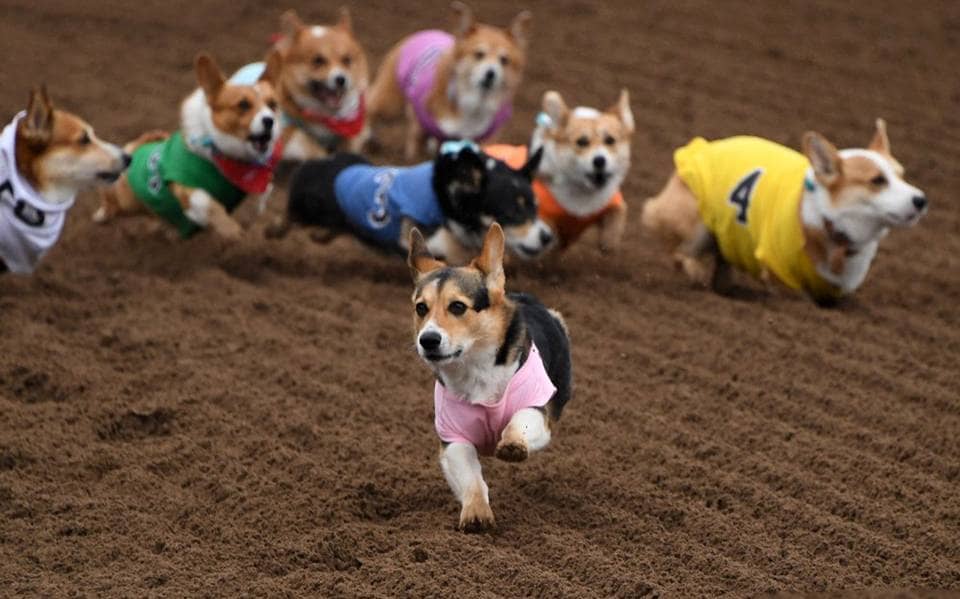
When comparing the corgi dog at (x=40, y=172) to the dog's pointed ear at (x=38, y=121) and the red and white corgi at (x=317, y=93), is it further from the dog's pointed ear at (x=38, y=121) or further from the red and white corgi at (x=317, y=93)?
the red and white corgi at (x=317, y=93)

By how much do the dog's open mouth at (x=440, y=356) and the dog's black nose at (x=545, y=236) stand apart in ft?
9.14

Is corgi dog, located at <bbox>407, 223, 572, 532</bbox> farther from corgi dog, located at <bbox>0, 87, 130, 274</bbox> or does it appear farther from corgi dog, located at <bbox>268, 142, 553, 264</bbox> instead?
corgi dog, located at <bbox>0, 87, 130, 274</bbox>

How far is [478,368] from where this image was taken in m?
4.82

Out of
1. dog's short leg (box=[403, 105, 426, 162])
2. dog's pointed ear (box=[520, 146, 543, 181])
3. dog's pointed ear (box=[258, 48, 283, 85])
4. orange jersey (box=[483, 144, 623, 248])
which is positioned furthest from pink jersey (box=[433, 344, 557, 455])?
dog's short leg (box=[403, 105, 426, 162])

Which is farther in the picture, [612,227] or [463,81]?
[463,81]

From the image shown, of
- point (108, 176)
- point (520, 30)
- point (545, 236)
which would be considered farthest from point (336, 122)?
point (545, 236)

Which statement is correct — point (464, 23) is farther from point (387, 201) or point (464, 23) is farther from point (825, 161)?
point (825, 161)

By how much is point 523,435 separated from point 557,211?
11.0ft

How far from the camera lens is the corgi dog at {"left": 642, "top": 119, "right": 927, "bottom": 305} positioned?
7.11 metres

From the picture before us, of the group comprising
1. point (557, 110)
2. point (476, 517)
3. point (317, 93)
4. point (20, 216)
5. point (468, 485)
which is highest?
point (557, 110)

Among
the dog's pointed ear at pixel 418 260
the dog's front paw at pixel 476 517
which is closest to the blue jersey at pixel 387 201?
the dog's pointed ear at pixel 418 260

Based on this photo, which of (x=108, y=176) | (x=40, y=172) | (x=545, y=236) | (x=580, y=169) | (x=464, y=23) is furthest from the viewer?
(x=464, y=23)

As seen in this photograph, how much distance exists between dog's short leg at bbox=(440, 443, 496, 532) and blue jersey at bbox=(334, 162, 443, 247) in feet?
9.12

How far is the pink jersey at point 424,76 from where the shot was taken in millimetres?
9672
